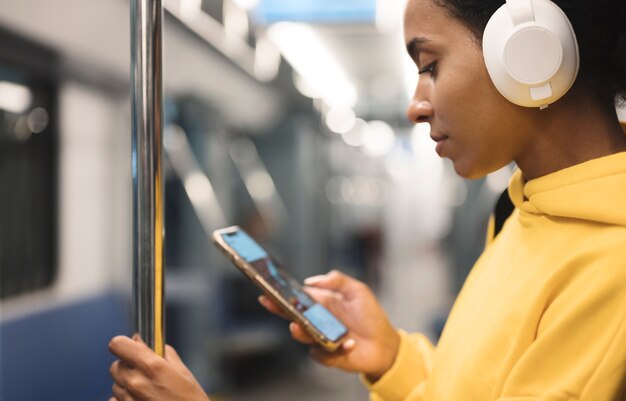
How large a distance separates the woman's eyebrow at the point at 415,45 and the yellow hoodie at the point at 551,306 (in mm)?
242

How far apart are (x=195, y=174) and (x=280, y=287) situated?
3.79 meters

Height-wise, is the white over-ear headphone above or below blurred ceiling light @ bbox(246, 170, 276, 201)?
above

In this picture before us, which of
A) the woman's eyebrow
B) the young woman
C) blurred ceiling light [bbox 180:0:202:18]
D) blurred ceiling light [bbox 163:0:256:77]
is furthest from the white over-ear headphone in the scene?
blurred ceiling light [bbox 180:0:202:18]

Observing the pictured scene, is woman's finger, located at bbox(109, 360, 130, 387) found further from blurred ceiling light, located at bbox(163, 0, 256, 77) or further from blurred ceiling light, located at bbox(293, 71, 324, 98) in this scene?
blurred ceiling light, located at bbox(293, 71, 324, 98)

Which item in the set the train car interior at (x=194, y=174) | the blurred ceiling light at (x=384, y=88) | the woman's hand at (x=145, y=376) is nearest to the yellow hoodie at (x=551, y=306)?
the woman's hand at (x=145, y=376)

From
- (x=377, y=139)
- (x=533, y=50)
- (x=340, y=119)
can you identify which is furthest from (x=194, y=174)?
(x=377, y=139)

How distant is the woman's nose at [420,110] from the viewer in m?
0.90

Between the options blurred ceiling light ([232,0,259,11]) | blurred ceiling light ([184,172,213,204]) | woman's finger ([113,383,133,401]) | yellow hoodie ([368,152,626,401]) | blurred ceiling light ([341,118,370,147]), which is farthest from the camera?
blurred ceiling light ([341,118,370,147])

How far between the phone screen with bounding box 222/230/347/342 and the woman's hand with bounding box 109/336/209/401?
29 cm

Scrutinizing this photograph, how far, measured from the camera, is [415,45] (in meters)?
0.89

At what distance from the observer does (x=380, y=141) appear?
11.3 meters

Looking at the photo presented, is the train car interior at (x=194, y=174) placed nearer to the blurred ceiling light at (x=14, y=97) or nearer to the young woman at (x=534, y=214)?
the blurred ceiling light at (x=14, y=97)

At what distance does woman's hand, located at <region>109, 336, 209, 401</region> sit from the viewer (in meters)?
0.78

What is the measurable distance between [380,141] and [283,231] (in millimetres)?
5312
